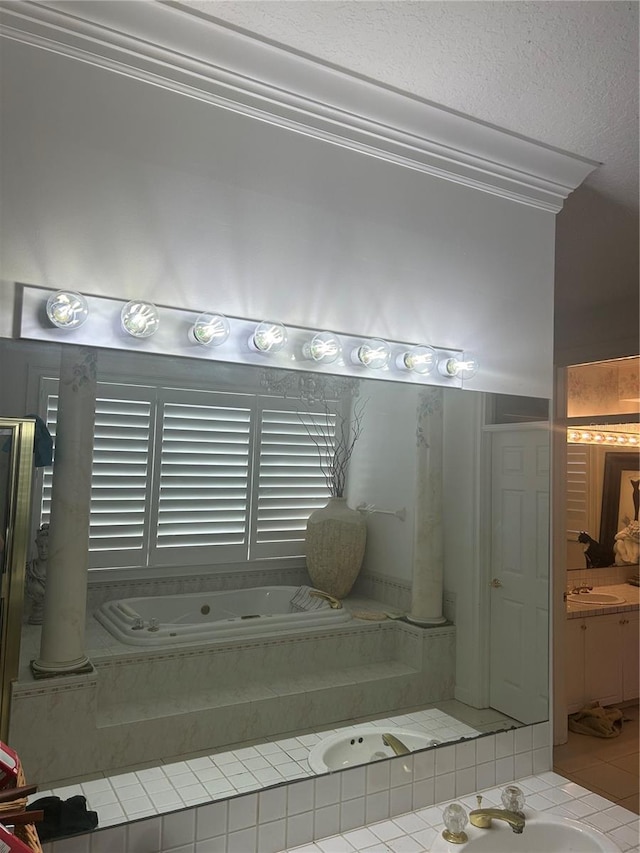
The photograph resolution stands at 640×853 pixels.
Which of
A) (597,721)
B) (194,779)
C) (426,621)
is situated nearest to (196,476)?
(194,779)

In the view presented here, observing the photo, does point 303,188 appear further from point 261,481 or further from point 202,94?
point 261,481

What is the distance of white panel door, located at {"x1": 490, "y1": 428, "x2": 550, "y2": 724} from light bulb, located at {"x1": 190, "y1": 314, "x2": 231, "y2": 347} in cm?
A: 90

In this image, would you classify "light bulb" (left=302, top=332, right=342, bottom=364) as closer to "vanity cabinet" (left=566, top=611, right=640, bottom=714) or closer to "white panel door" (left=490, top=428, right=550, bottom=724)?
"white panel door" (left=490, top=428, right=550, bottom=724)

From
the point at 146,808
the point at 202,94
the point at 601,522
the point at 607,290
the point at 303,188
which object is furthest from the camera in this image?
the point at 601,522

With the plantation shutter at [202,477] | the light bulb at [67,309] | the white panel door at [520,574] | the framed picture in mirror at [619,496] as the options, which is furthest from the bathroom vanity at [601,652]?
the light bulb at [67,309]

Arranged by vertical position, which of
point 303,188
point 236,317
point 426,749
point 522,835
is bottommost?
point 522,835

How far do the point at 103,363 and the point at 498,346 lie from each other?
1.19 meters

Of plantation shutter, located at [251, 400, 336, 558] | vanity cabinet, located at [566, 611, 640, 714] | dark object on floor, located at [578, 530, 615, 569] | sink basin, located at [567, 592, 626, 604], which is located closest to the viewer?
plantation shutter, located at [251, 400, 336, 558]

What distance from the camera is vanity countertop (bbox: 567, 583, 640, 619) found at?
3.93m

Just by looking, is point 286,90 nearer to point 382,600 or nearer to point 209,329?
point 209,329

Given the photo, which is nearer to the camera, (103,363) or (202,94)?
(103,363)

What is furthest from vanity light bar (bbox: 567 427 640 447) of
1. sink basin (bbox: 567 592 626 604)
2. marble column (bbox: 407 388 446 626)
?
marble column (bbox: 407 388 446 626)

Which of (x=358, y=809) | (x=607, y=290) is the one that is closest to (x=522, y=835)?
(x=358, y=809)

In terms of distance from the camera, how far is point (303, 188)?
63.4 inches
